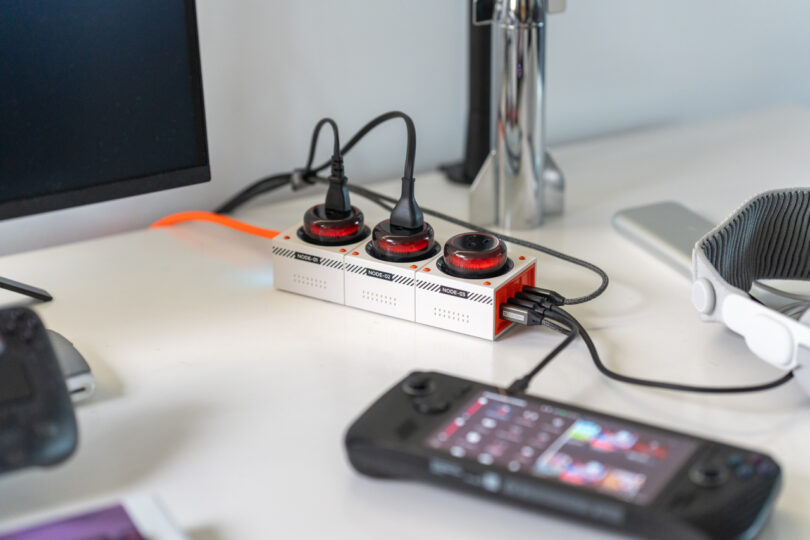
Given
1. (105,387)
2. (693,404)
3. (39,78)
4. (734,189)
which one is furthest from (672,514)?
(734,189)

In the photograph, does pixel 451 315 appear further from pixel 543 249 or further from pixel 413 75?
pixel 413 75

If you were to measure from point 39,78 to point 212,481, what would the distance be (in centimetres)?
31

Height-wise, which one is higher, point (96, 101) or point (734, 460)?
point (96, 101)

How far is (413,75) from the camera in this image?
1.12 m

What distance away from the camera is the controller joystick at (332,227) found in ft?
2.67

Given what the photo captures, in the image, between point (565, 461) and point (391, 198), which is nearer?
point (565, 461)

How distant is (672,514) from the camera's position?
49 cm

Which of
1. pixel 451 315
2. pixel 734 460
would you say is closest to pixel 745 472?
pixel 734 460

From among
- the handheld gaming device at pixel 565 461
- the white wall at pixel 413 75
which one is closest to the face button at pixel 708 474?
the handheld gaming device at pixel 565 461

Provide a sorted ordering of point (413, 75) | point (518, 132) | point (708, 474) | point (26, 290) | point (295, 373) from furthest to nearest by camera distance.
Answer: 1. point (413, 75)
2. point (518, 132)
3. point (26, 290)
4. point (295, 373)
5. point (708, 474)

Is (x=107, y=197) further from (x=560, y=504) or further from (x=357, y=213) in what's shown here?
(x=560, y=504)

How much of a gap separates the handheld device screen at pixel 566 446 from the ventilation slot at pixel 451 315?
15 centimetres

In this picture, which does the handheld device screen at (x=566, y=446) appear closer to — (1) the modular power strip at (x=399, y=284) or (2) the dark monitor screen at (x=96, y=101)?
(1) the modular power strip at (x=399, y=284)

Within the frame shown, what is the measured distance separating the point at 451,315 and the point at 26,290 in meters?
0.36
